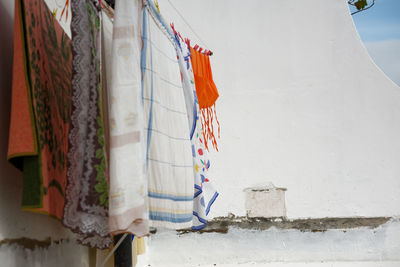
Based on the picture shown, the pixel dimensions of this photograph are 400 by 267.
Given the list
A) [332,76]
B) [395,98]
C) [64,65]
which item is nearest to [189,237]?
[332,76]

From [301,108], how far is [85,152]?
2.42 meters

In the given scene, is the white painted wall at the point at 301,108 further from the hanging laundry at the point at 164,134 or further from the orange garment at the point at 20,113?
the orange garment at the point at 20,113

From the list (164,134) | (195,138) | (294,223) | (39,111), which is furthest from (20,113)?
(294,223)

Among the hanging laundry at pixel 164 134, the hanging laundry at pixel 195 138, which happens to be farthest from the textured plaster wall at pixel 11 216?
the hanging laundry at pixel 195 138

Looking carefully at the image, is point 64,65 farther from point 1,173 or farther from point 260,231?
point 260,231

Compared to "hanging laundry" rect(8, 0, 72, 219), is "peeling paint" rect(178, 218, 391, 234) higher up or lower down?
lower down

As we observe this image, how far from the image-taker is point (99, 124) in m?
1.04

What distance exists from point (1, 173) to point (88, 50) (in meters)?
0.35

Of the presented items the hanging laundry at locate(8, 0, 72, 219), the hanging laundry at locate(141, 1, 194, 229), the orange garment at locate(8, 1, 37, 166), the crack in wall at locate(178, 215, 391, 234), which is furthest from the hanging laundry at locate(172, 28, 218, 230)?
the crack in wall at locate(178, 215, 391, 234)

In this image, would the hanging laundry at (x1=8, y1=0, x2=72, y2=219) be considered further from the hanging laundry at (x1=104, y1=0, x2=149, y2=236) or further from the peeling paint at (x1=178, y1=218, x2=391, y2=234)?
the peeling paint at (x1=178, y1=218, x2=391, y2=234)

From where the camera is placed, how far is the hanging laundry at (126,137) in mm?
951

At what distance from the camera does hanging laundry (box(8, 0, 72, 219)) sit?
98cm

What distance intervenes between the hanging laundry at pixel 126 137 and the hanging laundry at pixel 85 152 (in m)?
0.05

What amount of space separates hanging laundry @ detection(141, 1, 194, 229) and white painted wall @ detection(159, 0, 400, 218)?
186 cm
